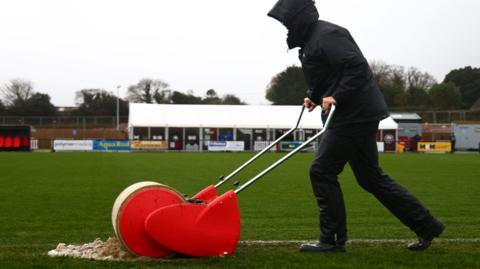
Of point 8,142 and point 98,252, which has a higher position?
point 8,142

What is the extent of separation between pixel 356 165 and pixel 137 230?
1895 millimetres

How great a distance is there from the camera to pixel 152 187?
4.34 metres

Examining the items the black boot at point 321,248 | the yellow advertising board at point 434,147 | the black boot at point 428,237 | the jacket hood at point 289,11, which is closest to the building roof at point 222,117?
the yellow advertising board at point 434,147

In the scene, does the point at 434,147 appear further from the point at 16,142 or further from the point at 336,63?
the point at 336,63

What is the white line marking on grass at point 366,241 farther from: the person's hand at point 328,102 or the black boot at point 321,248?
the person's hand at point 328,102

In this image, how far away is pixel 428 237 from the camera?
4887mm

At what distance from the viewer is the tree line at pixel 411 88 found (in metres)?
90.9

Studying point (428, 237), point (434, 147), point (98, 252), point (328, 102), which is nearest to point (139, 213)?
point (98, 252)

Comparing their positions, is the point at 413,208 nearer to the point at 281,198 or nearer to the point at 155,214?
the point at 155,214

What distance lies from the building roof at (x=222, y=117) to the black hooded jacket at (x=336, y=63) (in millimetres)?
39402

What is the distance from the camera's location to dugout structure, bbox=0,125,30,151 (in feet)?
128

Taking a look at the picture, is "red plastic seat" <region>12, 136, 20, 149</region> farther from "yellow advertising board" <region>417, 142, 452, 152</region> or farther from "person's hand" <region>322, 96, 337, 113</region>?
"person's hand" <region>322, 96, 337, 113</region>

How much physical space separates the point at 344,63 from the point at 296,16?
54cm

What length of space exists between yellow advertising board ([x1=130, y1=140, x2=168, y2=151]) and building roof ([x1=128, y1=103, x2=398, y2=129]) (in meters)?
1.32
